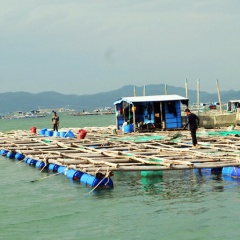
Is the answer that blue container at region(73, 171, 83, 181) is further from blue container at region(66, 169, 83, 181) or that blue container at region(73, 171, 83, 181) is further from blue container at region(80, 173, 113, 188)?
blue container at region(80, 173, 113, 188)


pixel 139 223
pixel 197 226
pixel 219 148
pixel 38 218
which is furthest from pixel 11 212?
pixel 219 148

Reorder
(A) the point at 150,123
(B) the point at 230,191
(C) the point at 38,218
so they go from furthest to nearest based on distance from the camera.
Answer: (A) the point at 150,123, (B) the point at 230,191, (C) the point at 38,218

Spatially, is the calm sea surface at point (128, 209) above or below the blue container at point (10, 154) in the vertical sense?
below

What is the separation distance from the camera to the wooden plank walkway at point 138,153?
57.8ft

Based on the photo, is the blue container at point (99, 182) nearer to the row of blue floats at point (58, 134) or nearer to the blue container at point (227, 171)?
the blue container at point (227, 171)

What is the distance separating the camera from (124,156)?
20281 millimetres

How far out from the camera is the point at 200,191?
16891 mm

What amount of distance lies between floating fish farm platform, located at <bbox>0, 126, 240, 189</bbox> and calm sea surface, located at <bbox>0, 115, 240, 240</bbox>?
544 millimetres

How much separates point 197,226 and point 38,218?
4.06m

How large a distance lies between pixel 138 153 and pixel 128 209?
6579 millimetres

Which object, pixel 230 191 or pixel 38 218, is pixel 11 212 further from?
pixel 230 191

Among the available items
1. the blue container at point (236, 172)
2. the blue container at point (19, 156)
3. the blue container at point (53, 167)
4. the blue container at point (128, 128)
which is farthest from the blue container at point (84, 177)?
the blue container at point (128, 128)

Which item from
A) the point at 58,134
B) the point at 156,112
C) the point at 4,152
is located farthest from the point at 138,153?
the point at 156,112

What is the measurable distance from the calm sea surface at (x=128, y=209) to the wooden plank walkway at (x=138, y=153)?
2.12ft
